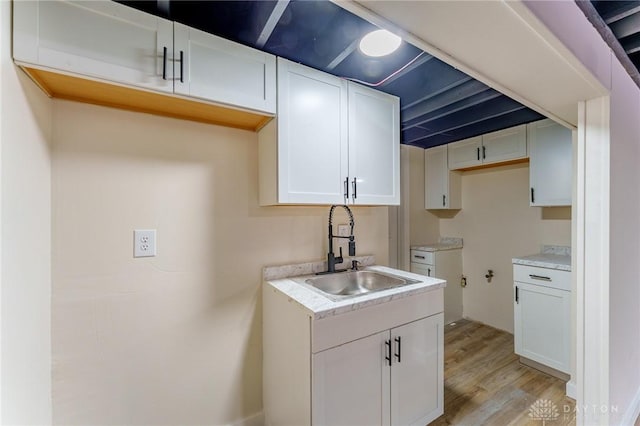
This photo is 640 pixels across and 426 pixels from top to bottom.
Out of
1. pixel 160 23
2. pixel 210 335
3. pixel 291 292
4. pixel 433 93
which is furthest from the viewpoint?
pixel 433 93

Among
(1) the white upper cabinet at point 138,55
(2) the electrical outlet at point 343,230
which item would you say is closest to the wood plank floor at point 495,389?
(2) the electrical outlet at point 343,230

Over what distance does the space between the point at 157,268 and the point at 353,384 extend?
44.1 inches

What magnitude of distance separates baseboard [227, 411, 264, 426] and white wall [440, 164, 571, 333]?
2686 mm

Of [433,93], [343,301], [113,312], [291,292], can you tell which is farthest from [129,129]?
[433,93]

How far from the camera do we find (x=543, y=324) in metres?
2.16

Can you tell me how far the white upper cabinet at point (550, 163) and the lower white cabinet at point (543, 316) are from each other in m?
0.63

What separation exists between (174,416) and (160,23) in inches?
74.1

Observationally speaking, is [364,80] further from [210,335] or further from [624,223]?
[210,335]

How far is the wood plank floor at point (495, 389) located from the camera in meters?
1.70

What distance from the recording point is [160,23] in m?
1.15

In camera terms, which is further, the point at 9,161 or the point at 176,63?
the point at 176,63

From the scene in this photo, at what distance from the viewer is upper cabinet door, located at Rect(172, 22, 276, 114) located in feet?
3.93

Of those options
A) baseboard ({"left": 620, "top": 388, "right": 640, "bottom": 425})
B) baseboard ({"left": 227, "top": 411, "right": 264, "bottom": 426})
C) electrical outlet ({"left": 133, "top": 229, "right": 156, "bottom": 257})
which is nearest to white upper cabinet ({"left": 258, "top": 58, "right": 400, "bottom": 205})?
electrical outlet ({"left": 133, "top": 229, "right": 156, "bottom": 257})

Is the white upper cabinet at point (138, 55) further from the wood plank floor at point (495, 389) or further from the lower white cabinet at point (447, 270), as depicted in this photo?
the lower white cabinet at point (447, 270)
